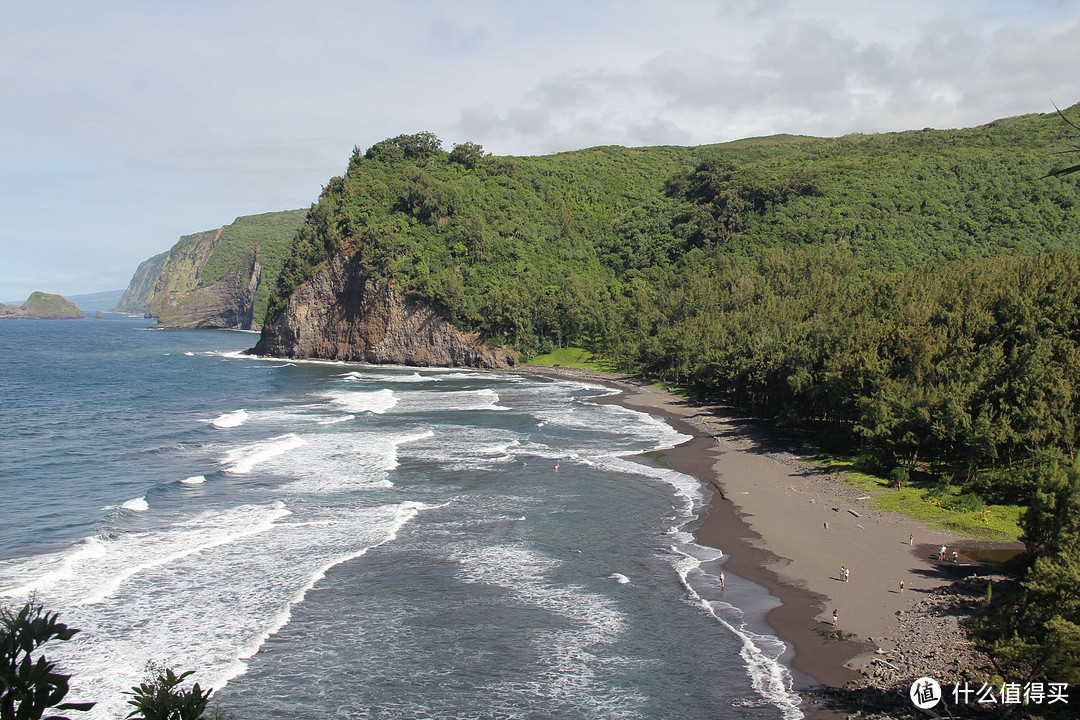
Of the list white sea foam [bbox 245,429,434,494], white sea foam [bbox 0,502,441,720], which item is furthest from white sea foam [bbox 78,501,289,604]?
white sea foam [bbox 245,429,434,494]

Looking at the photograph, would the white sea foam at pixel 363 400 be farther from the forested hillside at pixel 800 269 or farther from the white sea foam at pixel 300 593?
the white sea foam at pixel 300 593

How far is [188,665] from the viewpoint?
2402cm

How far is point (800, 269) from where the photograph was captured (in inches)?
4119

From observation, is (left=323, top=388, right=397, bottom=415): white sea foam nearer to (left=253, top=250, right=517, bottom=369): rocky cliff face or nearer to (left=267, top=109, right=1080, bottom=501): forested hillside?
(left=253, top=250, right=517, bottom=369): rocky cliff face

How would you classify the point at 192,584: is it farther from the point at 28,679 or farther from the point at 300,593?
the point at 28,679

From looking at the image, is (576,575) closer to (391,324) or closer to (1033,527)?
(1033,527)

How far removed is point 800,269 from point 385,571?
88076 millimetres

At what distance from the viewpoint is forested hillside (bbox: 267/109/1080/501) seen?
143ft

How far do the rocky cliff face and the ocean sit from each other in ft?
185

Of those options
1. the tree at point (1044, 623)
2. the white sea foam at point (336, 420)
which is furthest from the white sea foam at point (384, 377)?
the tree at point (1044, 623)

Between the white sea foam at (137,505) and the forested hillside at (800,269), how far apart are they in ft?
139

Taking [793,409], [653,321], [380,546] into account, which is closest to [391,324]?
[653,321]

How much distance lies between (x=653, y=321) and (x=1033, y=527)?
274 ft

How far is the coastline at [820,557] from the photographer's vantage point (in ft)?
79.7
